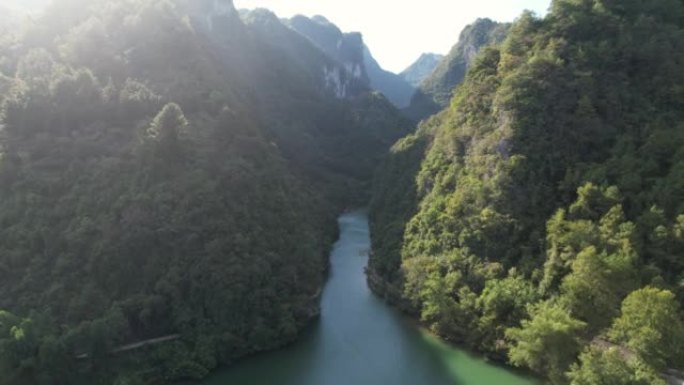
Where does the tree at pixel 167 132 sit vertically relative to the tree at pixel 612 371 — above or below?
above

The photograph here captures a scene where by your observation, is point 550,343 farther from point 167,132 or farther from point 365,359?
point 167,132

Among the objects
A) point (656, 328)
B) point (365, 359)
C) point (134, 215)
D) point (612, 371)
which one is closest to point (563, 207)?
point (656, 328)

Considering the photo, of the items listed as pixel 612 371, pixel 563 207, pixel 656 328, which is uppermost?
pixel 563 207

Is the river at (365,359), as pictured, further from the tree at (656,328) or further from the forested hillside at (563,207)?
the tree at (656,328)

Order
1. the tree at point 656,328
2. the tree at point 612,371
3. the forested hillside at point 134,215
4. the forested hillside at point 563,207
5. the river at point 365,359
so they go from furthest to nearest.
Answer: the river at point 365,359 < the forested hillside at point 134,215 < the forested hillside at point 563,207 < the tree at point 656,328 < the tree at point 612,371

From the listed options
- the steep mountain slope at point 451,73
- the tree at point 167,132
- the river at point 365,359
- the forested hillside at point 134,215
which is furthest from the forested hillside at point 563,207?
the steep mountain slope at point 451,73
